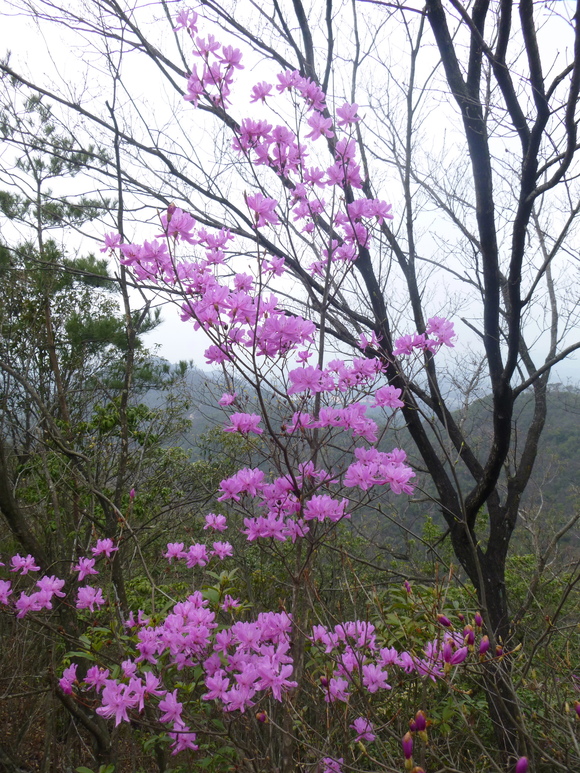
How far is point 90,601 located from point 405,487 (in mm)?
1251

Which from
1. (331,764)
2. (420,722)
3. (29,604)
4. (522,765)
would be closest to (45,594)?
(29,604)

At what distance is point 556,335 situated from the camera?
145 inches

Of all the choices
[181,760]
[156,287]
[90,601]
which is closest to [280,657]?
[90,601]

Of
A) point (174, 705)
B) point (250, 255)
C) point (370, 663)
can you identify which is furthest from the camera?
point (250, 255)

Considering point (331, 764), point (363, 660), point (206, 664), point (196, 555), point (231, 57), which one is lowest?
point (331, 764)

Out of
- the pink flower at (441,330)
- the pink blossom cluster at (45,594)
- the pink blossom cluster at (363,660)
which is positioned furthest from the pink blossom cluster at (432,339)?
the pink blossom cluster at (45,594)

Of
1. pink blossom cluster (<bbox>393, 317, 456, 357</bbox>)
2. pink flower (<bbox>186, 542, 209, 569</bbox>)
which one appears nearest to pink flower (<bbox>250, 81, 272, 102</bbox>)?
pink blossom cluster (<bbox>393, 317, 456, 357</bbox>)

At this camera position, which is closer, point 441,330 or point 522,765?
point 522,765

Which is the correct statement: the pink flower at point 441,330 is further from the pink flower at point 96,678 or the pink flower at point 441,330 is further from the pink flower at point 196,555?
the pink flower at point 96,678

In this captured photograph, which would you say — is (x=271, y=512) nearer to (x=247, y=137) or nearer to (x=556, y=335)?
(x=247, y=137)

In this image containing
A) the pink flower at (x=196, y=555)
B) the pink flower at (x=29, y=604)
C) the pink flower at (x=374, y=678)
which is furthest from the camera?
the pink flower at (x=196, y=555)

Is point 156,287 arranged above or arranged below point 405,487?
above

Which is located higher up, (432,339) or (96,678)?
(432,339)

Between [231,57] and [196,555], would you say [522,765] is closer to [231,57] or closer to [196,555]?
[196,555]
